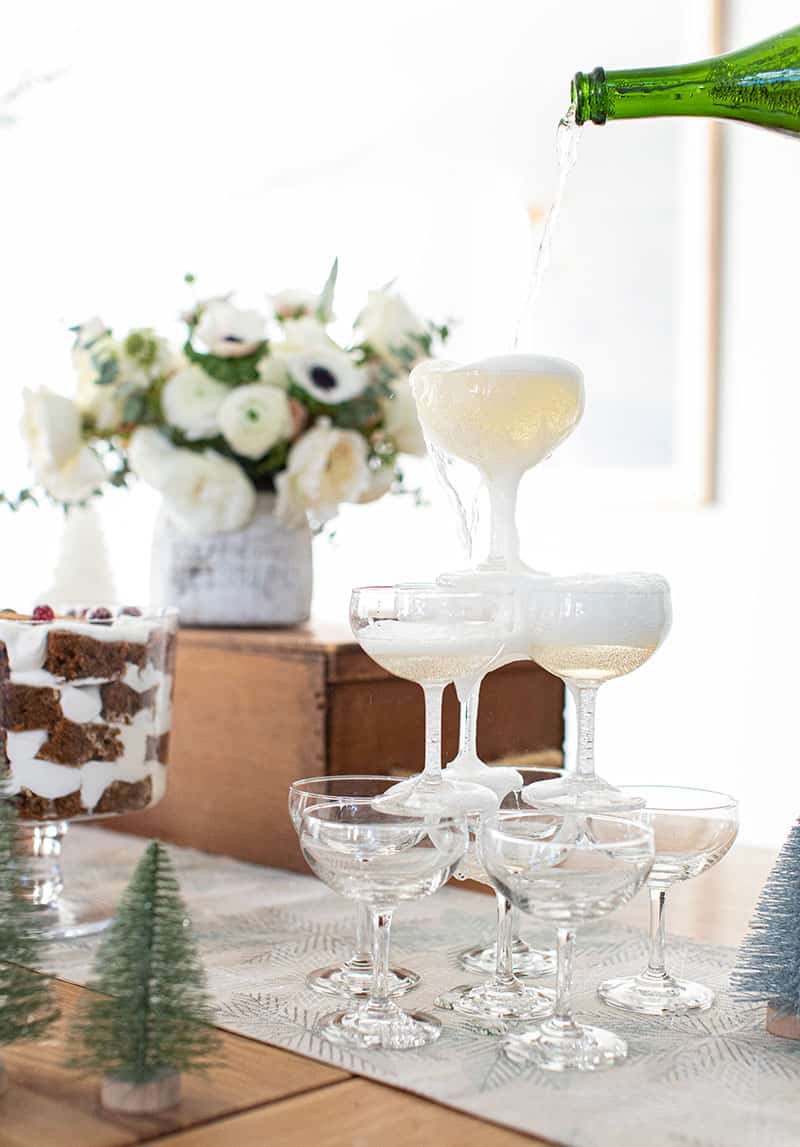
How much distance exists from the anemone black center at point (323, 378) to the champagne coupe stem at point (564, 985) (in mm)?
759

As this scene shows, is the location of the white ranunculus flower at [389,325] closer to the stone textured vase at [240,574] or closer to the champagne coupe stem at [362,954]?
A: the stone textured vase at [240,574]

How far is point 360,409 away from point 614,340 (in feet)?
3.76

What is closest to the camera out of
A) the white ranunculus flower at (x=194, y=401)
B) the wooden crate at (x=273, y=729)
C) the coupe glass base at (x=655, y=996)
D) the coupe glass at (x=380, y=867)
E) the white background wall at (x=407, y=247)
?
the coupe glass at (x=380, y=867)

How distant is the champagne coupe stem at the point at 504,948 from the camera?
793 mm

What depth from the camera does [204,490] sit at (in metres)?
1.31

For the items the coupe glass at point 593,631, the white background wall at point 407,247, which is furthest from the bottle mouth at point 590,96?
the white background wall at point 407,247

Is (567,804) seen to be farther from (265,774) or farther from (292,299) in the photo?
(292,299)

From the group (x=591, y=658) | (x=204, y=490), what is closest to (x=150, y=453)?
(x=204, y=490)

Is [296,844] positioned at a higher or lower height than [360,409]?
lower

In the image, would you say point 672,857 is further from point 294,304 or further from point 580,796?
point 294,304

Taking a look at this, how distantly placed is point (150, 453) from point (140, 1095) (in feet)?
2.63

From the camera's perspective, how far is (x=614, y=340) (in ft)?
7.84

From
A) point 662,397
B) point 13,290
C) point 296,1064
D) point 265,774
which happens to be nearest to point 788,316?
point 662,397

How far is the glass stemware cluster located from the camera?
2.22 ft
